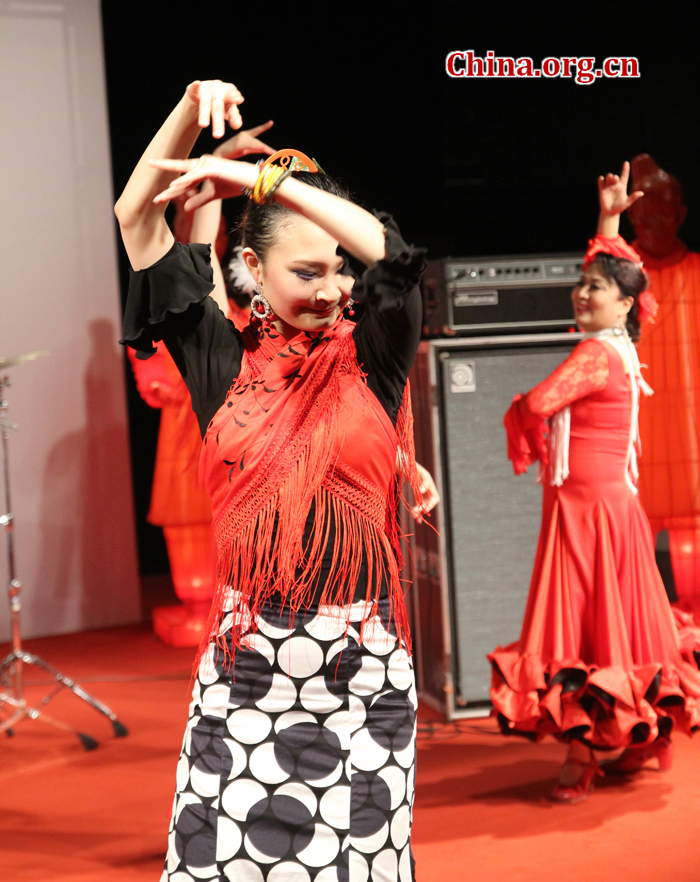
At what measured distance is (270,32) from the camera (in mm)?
5250

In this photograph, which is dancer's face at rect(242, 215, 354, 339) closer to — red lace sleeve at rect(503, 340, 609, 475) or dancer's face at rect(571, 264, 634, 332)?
red lace sleeve at rect(503, 340, 609, 475)

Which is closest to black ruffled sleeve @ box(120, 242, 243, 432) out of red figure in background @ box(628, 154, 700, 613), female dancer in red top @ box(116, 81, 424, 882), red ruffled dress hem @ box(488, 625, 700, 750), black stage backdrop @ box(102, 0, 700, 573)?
female dancer in red top @ box(116, 81, 424, 882)

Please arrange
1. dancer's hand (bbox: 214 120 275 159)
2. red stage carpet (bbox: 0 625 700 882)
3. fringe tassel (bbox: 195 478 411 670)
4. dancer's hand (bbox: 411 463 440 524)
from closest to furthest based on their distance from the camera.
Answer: fringe tassel (bbox: 195 478 411 670), dancer's hand (bbox: 411 463 440 524), dancer's hand (bbox: 214 120 275 159), red stage carpet (bbox: 0 625 700 882)

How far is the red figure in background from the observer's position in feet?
14.6

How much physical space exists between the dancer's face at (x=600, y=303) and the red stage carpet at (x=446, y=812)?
4.29ft

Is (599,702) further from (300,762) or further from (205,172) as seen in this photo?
(205,172)

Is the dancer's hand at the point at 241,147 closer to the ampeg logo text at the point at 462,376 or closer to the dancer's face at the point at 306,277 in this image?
the dancer's face at the point at 306,277

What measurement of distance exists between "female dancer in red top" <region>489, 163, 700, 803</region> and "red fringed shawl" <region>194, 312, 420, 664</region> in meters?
1.45

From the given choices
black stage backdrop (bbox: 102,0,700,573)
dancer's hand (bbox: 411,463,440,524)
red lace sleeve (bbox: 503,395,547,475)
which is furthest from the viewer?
black stage backdrop (bbox: 102,0,700,573)

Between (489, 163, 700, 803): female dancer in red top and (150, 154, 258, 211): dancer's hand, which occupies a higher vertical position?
(150, 154, 258, 211): dancer's hand

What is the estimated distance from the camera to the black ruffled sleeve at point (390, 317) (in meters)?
1.16

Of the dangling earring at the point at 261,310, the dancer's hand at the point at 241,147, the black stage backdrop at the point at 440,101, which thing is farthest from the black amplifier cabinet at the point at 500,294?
the dangling earring at the point at 261,310

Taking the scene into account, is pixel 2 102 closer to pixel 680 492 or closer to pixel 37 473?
→ pixel 37 473

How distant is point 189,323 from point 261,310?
0.11m
